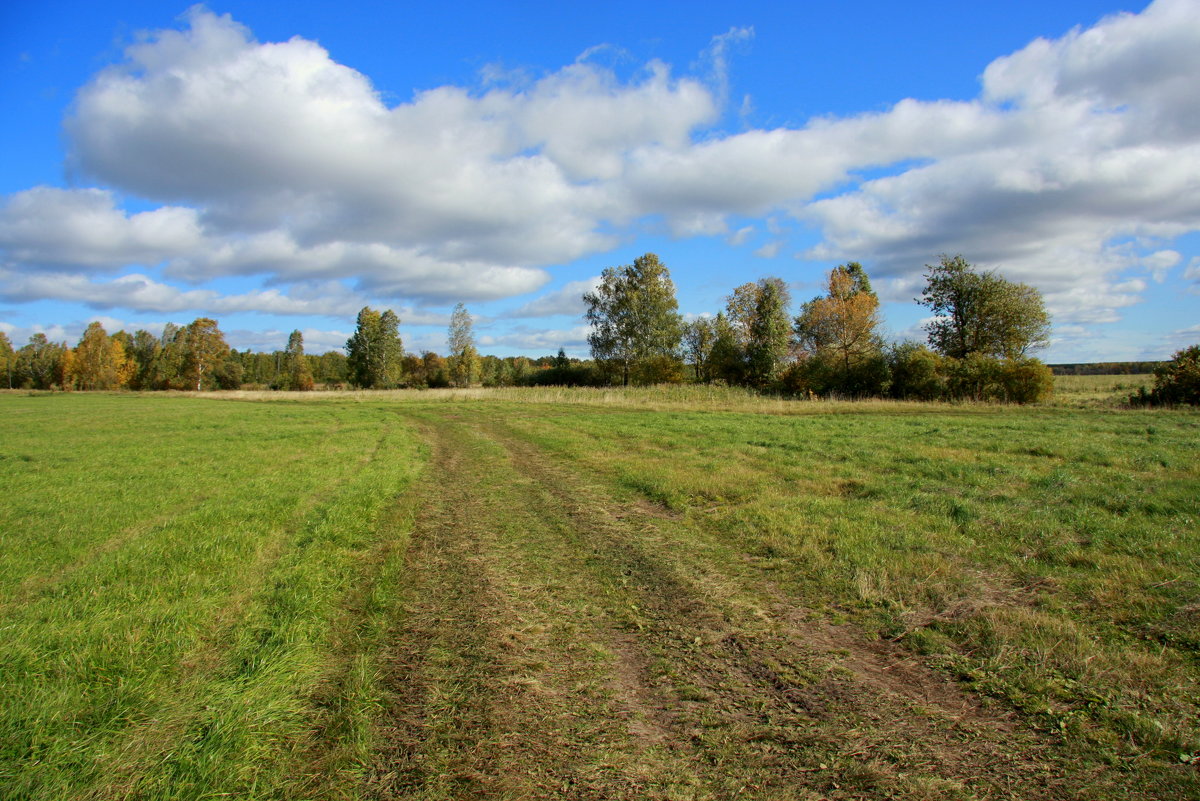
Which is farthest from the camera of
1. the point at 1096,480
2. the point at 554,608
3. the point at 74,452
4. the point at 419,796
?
the point at 74,452

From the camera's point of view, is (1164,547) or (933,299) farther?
(933,299)

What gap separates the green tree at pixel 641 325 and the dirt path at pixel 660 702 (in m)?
44.8

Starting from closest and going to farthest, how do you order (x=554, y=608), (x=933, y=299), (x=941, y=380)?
(x=554, y=608)
(x=941, y=380)
(x=933, y=299)

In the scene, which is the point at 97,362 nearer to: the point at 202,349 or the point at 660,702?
the point at 202,349

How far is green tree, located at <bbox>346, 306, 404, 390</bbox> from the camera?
7425cm

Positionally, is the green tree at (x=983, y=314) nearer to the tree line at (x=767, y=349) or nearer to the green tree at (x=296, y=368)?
the tree line at (x=767, y=349)

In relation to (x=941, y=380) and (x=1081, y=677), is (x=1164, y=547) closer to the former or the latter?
(x=1081, y=677)

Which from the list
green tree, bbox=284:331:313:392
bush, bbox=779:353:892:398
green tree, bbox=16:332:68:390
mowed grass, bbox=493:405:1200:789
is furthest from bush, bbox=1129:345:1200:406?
green tree, bbox=16:332:68:390

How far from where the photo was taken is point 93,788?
2.68m

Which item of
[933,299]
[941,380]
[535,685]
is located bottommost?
[535,685]

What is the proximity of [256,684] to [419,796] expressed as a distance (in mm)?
1733

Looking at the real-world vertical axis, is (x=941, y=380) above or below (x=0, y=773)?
above

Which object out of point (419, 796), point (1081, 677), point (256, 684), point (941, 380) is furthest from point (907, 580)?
point (941, 380)

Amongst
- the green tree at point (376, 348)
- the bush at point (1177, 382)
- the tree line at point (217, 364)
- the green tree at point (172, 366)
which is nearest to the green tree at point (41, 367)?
the tree line at point (217, 364)
